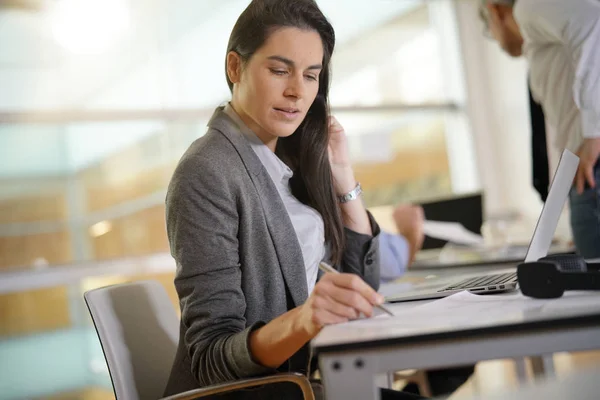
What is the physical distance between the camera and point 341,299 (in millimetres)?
1047

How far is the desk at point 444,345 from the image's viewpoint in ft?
2.87

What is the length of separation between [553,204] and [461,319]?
0.53 m

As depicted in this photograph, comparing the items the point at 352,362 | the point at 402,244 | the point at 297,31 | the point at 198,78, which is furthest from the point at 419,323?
the point at 198,78

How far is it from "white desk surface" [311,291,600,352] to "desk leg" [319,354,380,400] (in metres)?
0.02

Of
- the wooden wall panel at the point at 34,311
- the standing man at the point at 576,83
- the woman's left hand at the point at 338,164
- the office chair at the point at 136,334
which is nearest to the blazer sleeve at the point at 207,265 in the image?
the office chair at the point at 136,334

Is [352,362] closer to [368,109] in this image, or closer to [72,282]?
[72,282]

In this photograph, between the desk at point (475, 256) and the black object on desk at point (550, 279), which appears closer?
the black object on desk at point (550, 279)

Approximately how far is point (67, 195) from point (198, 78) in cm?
117

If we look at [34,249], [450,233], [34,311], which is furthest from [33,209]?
[450,233]

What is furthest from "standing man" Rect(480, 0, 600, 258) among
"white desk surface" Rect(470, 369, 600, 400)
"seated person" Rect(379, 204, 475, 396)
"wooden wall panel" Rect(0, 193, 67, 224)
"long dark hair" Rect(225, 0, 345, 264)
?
"wooden wall panel" Rect(0, 193, 67, 224)

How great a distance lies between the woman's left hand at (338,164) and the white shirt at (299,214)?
12 centimetres

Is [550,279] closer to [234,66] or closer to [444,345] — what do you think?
[444,345]

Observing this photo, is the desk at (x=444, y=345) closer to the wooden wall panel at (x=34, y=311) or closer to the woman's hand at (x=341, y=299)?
the woman's hand at (x=341, y=299)

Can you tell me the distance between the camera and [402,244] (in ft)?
7.22
